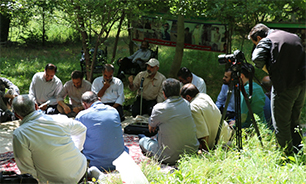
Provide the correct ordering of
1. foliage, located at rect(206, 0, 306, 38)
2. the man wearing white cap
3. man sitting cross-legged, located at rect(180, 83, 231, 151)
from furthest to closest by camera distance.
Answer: foliage, located at rect(206, 0, 306, 38), the man wearing white cap, man sitting cross-legged, located at rect(180, 83, 231, 151)

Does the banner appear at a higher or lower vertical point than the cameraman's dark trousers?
higher

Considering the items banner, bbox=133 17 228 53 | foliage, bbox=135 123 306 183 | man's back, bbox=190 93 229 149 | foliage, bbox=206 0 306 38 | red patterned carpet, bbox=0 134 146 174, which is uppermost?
foliage, bbox=206 0 306 38

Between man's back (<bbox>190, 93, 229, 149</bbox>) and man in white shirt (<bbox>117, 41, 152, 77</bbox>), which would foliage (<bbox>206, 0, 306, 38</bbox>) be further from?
man's back (<bbox>190, 93, 229, 149</bbox>)

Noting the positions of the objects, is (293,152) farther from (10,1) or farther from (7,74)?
(7,74)

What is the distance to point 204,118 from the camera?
4.37 metres

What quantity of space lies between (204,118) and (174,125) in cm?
53

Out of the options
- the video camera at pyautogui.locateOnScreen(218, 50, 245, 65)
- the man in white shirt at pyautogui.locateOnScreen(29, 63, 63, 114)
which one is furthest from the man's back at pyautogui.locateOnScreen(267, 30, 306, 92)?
the man in white shirt at pyautogui.locateOnScreen(29, 63, 63, 114)

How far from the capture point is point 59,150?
2.98 m

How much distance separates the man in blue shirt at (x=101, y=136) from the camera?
3.80 metres

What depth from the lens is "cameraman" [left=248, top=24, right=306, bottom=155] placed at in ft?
12.2

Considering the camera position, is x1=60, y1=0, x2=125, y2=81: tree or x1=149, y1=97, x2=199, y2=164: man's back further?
x1=60, y1=0, x2=125, y2=81: tree

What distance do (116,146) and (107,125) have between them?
29cm

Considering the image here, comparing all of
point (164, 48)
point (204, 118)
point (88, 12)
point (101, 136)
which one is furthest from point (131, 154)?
point (164, 48)

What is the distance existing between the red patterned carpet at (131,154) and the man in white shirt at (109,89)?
1.05m
